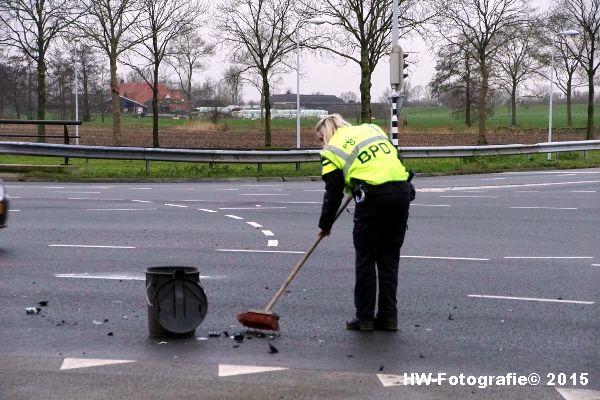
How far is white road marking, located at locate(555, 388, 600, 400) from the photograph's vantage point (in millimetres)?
5605

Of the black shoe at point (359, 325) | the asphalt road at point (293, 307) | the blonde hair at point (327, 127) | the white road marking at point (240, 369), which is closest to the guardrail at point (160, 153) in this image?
the asphalt road at point (293, 307)

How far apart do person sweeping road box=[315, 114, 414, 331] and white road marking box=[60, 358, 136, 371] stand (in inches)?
75.1

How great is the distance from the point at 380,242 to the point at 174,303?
166cm

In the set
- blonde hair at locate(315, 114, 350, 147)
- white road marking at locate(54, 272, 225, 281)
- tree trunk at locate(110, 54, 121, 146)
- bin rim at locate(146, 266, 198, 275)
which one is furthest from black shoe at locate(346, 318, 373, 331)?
tree trunk at locate(110, 54, 121, 146)

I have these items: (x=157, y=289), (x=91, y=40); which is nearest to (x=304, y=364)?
(x=157, y=289)

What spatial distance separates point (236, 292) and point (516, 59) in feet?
183

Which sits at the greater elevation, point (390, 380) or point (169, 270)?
point (169, 270)

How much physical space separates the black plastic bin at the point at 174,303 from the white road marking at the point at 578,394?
271cm

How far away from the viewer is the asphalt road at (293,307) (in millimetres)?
5898

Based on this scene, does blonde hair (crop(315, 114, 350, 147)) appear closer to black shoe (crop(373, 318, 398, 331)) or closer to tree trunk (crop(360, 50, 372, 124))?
black shoe (crop(373, 318, 398, 331))

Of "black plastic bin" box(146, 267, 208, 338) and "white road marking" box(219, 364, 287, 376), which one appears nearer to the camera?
"white road marking" box(219, 364, 287, 376)

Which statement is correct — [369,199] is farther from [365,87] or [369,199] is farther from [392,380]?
[365,87]

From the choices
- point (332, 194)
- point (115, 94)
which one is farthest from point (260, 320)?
point (115, 94)

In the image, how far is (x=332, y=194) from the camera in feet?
23.2
